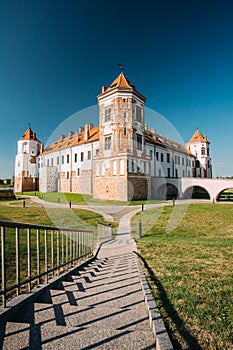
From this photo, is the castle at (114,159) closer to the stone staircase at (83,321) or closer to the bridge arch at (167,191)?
the bridge arch at (167,191)

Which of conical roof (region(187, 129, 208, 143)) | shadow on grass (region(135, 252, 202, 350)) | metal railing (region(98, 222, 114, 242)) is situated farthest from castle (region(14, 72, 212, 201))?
shadow on grass (region(135, 252, 202, 350))

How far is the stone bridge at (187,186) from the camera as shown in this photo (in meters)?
25.7

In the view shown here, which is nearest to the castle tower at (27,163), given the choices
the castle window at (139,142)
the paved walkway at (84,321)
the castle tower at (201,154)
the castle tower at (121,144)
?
the castle tower at (121,144)

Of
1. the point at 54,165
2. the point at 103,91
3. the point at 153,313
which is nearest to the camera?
the point at 153,313

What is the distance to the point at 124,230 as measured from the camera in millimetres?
12516

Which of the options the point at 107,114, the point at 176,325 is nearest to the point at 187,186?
the point at 107,114

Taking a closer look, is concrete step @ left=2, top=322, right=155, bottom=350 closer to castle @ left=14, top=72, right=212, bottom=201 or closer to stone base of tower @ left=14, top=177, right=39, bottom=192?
castle @ left=14, top=72, right=212, bottom=201

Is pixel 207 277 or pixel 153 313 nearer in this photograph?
pixel 153 313

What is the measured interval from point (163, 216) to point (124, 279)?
42.8 feet

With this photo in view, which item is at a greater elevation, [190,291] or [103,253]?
[190,291]

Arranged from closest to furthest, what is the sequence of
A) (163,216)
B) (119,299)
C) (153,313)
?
(153,313) < (119,299) < (163,216)

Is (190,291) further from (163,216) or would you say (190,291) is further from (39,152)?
(39,152)

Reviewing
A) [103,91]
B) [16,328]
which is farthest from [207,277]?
[103,91]

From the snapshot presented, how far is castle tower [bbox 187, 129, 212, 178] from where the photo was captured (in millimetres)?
50594
